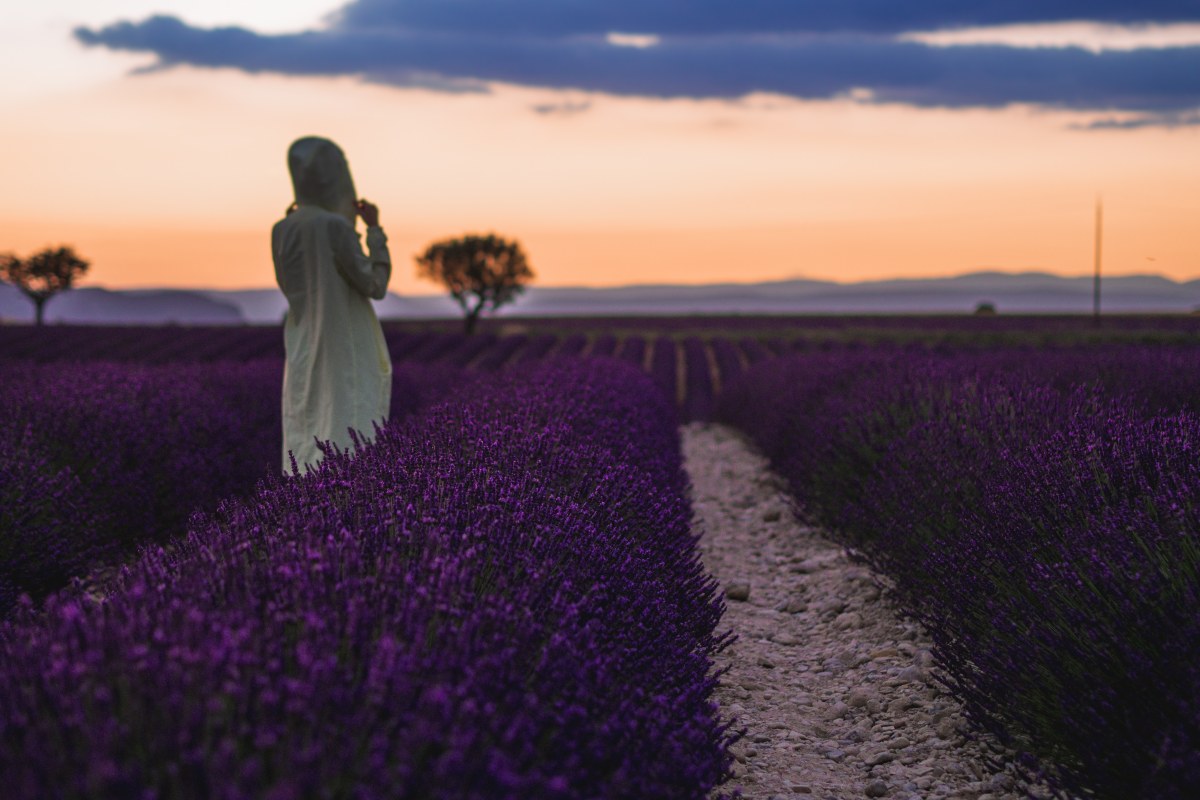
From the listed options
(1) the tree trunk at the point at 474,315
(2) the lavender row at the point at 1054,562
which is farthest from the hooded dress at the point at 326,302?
(1) the tree trunk at the point at 474,315

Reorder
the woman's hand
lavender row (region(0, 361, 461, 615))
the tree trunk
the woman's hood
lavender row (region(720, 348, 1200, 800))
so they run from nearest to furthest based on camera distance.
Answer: lavender row (region(720, 348, 1200, 800))
lavender row (region(0, 361, 461, 615))
the woman's hood
the woman's hand
the tree trunk

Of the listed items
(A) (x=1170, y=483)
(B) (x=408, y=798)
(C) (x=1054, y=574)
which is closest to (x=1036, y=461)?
(A) (x=1170, y=483)

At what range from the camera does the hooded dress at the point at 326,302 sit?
4.52m

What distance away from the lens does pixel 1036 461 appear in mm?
3480

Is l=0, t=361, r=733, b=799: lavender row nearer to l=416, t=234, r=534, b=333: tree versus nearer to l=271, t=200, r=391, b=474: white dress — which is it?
l=271, t=200, r=391, b=474: white dress

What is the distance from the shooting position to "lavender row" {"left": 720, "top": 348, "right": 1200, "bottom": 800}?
2197 mm

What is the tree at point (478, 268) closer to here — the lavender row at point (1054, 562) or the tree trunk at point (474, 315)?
the tree trunk at point (474, 315)

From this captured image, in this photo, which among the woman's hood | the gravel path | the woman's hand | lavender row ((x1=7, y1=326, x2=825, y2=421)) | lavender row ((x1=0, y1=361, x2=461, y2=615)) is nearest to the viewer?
the gravel path

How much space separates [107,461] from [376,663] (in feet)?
15.2

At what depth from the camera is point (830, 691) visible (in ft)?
12.3

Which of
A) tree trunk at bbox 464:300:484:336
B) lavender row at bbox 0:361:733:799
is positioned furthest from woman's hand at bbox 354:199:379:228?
tree trunk at bbox 464:300:484:336

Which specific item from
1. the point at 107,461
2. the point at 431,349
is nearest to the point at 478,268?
the point at 431,349

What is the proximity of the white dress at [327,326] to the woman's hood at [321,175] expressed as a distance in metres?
0.06

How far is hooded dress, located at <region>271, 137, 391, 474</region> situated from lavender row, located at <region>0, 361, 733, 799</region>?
6.36ft
